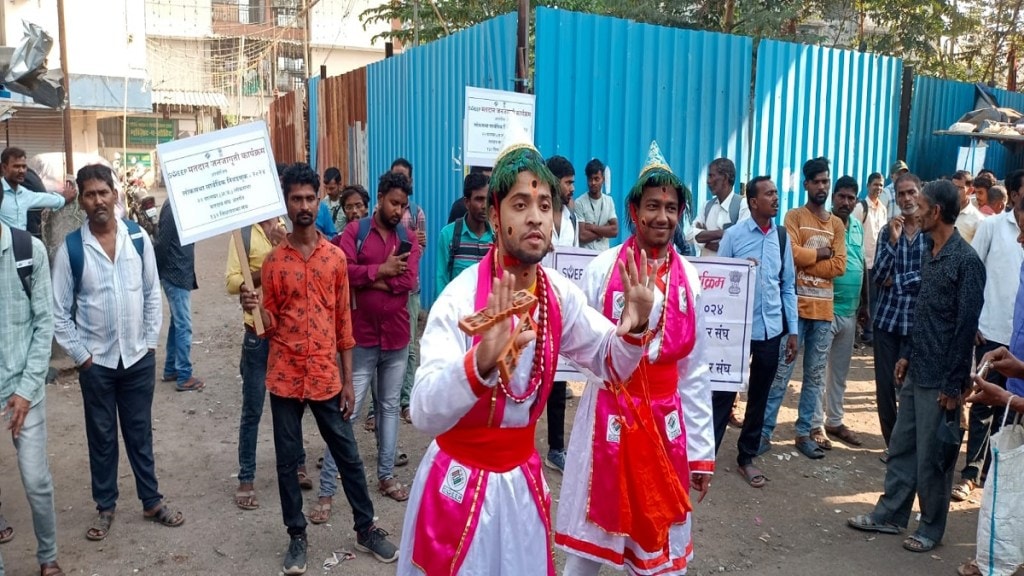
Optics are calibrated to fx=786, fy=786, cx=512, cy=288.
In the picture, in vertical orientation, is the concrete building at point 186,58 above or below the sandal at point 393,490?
above

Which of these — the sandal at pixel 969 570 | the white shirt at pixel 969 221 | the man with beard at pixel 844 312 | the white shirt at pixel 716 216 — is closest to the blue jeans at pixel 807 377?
the man with beard at pixel 844 312

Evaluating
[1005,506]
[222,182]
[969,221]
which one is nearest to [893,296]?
[1005,506]

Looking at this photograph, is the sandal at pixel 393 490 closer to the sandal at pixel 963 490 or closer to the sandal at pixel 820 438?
the sandal at pixel 820 438

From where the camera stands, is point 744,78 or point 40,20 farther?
point 40,20

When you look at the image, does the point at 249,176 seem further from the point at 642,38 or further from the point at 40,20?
the point at 40,20

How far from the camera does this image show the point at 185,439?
6223 millimetres

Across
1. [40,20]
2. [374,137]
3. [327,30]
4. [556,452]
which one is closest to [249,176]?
[556,452]

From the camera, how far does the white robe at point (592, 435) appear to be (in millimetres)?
3289

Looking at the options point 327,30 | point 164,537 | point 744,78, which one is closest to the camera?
point 164,537

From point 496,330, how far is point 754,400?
4.09m

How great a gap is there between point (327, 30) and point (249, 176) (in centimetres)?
3458

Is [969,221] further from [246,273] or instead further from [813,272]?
[246,273]

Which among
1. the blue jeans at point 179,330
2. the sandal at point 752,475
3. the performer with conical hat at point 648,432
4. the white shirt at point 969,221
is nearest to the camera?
the performer with conical hat at point 648,432

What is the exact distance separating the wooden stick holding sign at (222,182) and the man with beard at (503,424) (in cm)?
193
